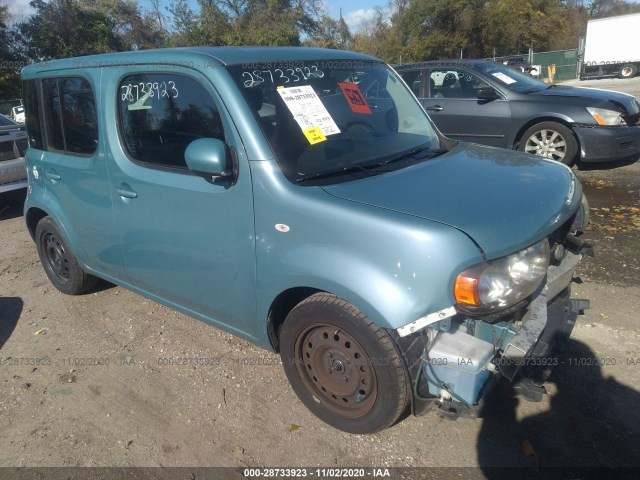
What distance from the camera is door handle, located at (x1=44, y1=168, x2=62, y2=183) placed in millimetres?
Result: 3904

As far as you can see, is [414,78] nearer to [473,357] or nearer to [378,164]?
[378,164]

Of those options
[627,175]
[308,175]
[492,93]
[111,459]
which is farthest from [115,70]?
[627,175]

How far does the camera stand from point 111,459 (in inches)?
105

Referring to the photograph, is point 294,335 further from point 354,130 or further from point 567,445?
point 567,445

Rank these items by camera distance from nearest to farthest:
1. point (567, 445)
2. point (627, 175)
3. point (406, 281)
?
point (406, 281) → point (567, 445) → point (627, 175)

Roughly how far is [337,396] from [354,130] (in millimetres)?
1514

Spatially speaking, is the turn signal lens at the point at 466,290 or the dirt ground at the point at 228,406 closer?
the turn signal lens at the point at 466,290

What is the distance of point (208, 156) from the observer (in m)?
2.54

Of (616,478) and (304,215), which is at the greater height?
(304,215)

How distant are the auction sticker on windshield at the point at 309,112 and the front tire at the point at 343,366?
913 millimetres

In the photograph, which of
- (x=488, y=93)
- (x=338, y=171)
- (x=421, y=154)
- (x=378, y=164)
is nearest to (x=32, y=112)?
(x=338, y=171)

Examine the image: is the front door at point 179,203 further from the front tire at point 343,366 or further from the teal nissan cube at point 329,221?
the front tire at point 343,366

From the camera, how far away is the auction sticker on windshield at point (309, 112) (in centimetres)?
278

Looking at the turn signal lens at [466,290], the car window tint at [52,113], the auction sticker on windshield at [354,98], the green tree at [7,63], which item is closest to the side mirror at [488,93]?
the auction sticker on windshield at [354,98]
